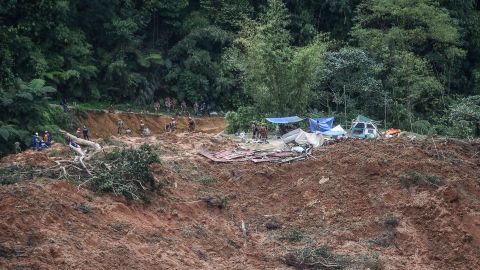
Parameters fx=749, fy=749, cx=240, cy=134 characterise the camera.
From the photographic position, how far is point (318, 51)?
32938mm

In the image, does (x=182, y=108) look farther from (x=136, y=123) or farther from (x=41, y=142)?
(x=41, y=142)

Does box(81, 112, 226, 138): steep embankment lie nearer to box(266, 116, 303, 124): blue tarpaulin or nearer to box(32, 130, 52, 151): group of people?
box(266, 116, 303, 124): blue tarpaulin

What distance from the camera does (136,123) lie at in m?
37.3

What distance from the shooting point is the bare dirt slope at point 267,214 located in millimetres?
16125

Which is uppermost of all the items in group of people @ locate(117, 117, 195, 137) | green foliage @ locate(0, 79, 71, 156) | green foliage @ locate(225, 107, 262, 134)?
green foliage @ locate(0, 79, 71, 156)

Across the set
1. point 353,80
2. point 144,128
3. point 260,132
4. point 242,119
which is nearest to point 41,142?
point 144,128

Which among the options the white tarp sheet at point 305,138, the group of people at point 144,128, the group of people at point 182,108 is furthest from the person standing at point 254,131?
the group of people at point 182,108

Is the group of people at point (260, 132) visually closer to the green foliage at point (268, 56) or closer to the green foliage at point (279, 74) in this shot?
the green foliage at point (268, 56)

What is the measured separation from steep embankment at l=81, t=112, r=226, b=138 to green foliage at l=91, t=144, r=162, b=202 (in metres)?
15.5

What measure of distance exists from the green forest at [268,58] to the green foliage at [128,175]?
10904mm

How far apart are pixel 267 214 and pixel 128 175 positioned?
14.7 ft

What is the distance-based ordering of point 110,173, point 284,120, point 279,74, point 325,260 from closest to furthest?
1. point 325,260
2. point 110,173
3. point 284,120
4. point 279,74

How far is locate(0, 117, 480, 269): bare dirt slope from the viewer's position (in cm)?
1612

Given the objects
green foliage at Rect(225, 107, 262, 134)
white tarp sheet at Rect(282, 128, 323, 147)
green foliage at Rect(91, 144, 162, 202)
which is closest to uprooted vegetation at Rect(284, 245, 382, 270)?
green foliage at Rect(91, 144, 162, 202)
